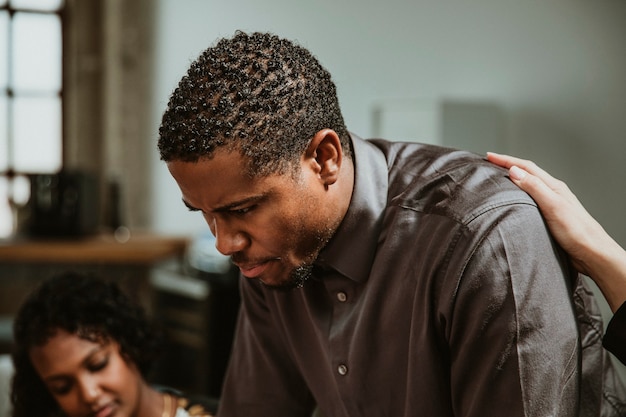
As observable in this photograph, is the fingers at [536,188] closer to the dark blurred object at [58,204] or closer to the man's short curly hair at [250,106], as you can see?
the man's short curly hair at [250,106]

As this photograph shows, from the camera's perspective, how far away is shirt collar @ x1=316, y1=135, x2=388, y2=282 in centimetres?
116

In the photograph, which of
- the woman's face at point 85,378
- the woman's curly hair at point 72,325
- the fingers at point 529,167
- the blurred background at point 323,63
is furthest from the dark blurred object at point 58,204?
the fingers at point 529,167

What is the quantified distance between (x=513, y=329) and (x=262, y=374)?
23.0 inches

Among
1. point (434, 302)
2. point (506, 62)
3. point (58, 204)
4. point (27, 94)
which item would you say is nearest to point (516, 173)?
point (434, 302)

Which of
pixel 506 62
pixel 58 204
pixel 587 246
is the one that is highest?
pixel 506 62

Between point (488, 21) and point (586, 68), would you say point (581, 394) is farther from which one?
point (488, 21)

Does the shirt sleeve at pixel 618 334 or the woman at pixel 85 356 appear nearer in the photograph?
the shirt sleeve at pixel 618 334

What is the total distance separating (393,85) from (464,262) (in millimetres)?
2859

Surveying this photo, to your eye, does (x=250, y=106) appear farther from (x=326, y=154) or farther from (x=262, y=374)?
(x=262, y=374)

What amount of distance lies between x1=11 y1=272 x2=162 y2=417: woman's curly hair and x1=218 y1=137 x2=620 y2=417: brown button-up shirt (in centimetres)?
69

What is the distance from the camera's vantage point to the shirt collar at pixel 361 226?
1.16 meters

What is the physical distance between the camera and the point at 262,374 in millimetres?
1420

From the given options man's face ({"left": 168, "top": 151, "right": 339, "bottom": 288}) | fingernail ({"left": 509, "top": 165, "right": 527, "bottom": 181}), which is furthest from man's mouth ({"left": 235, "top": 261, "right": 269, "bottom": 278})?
fingernail ({"left": 509, "top": 165, "right": 527, "bottom": 181})

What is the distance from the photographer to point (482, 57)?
333 cm
